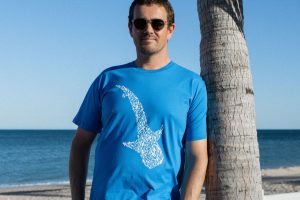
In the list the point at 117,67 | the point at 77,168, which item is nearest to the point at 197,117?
the point at 117,67

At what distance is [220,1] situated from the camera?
11.4 feet

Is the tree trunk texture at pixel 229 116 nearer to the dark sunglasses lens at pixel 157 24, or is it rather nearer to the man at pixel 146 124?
the man at pixel 146 124

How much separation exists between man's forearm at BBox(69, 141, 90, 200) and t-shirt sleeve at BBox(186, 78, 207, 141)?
2.36 ft

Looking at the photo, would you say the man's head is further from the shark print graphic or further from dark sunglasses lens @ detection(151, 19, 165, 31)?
the shark print graphic

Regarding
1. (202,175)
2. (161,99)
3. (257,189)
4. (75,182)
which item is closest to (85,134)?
(75,182)

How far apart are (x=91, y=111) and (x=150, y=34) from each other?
0.62 meters

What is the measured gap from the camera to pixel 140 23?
2.83m

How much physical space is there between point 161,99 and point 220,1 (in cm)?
123

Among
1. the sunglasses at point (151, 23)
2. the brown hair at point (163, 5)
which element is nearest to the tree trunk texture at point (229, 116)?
the brown hair at point (163, 5)

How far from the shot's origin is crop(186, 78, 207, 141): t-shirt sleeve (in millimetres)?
2734

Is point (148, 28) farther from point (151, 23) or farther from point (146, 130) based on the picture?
point (146, 130)

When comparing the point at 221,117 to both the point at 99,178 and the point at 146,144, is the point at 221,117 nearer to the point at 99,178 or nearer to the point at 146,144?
the point at 146,144

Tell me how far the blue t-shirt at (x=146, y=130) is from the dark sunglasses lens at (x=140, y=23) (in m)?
0.26

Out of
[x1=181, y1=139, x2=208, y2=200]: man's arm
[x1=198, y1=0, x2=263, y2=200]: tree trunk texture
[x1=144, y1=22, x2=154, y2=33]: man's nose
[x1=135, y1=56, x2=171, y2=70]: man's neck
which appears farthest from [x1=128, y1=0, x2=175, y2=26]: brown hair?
[x1=181, y1=139, x2=208, y2=200]: man's arm
